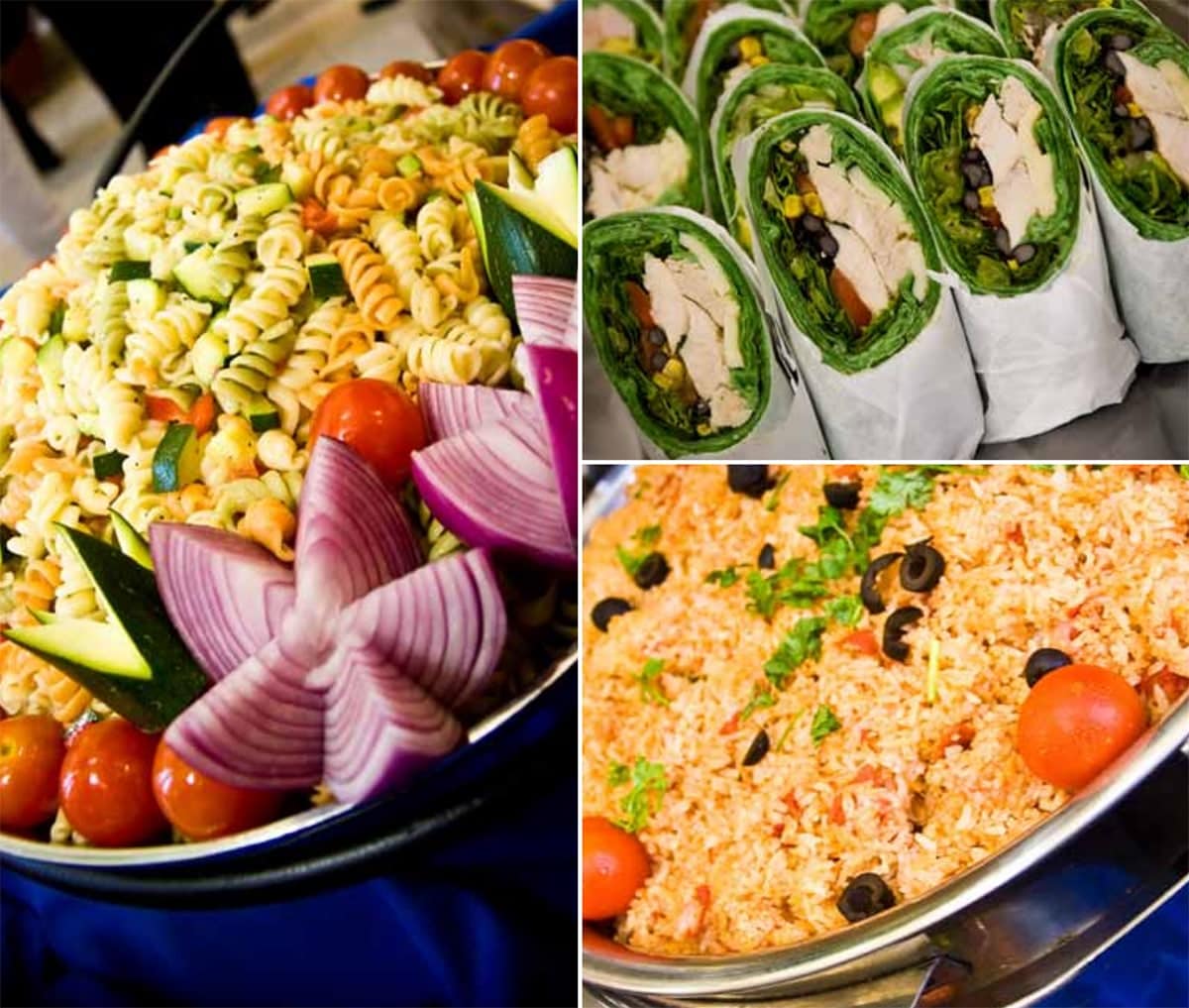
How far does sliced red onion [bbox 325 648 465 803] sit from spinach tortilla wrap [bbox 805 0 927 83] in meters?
0.52

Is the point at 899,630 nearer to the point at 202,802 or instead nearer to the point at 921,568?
the point at 921,568

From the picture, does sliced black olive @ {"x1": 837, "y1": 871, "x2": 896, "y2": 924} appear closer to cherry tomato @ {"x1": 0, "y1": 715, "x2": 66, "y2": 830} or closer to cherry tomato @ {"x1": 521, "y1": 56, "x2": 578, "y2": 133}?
cherry tomato @ {"x1": 0, "y1": 715, "x2": 66, "y2": 830}

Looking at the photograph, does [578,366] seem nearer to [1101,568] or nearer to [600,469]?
[600,469]

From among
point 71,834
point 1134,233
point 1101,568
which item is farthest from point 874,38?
point 71,834

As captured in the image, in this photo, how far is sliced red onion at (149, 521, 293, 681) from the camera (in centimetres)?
79

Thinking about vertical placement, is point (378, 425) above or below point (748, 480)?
above

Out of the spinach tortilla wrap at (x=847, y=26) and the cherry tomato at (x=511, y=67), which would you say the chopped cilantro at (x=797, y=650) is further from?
the cherry tomato at (x=511, y=67)

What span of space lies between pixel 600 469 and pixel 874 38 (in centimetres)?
40

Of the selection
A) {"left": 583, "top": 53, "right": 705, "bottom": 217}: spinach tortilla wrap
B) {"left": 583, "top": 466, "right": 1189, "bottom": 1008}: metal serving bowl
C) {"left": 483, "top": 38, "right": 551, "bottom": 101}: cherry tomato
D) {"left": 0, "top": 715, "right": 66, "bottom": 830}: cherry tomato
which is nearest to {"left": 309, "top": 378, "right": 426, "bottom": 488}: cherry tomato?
{"left": 583, "top": 53, "right": 705, "bottom": 217}: spinach tortilla wrap

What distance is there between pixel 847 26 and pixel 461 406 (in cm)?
40

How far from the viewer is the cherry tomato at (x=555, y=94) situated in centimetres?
128

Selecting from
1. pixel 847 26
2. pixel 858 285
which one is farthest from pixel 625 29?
pixel 858 285

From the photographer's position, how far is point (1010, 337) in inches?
28.7

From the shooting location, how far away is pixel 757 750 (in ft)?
2.76
